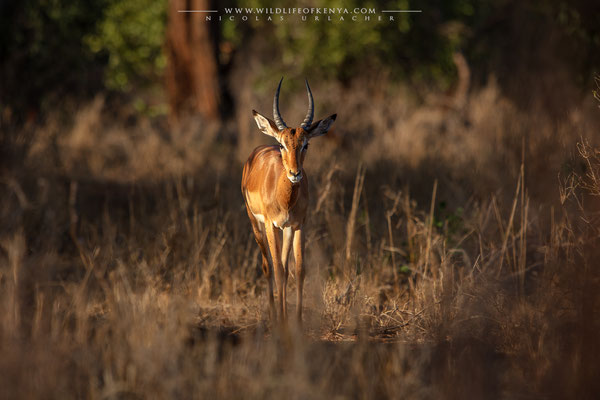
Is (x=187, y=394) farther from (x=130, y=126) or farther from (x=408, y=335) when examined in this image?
(x=130, y=126)

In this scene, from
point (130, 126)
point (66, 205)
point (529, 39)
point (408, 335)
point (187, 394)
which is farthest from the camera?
point (529, 39)

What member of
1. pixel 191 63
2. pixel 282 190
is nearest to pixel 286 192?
pixel 282 190

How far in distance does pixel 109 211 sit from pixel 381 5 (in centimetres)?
915

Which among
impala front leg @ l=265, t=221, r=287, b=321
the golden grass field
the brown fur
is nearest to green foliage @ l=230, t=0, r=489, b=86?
the golden grass field

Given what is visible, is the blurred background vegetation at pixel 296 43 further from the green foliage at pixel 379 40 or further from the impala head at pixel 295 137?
the impala head at pixel 295 137

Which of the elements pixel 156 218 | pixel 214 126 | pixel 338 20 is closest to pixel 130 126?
pixel 214 126

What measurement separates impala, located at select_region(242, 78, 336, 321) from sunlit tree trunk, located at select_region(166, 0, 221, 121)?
825 centimetres

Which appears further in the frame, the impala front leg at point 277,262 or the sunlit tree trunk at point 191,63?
the sunlit tree trunk at point 191,63

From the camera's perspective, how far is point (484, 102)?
12.2 metres

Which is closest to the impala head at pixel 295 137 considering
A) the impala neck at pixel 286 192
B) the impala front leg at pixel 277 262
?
the impala neck at pixel 286 192

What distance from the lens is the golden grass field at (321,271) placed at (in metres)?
3.60

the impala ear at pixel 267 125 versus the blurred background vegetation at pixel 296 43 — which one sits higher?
the blurred background vegetation at pixel 296 43

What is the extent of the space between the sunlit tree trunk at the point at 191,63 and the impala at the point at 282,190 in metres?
8.25

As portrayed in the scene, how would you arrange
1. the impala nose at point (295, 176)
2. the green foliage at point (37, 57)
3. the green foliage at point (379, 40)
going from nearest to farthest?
the impala nose at point (295, 176) → the green foliage at point (37, 57) → the green foliage at point (379, 40)
